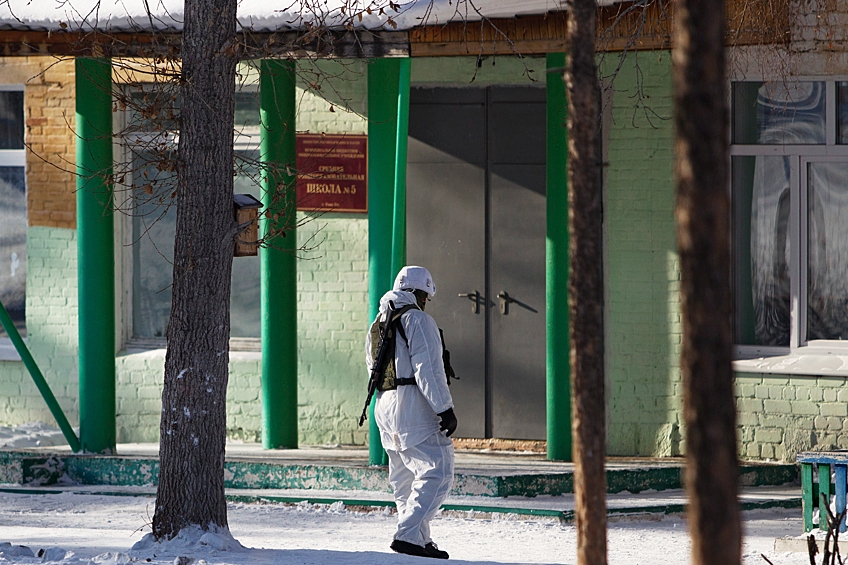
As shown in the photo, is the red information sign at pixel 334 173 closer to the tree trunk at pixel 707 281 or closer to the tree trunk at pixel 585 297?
the tree trunk at pixel 585 297

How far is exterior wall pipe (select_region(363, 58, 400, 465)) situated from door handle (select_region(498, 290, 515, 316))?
1864 millimetres

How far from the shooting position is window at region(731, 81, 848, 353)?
9094mm

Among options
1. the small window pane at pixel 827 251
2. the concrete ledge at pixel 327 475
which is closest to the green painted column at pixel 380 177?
the concrete ledge at pixel 327 475

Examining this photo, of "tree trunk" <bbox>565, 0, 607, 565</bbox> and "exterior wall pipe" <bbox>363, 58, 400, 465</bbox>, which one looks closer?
"tree trunk" <bbox>565, 0, 607, 565</bbox>

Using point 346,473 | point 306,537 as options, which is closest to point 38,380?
point 346,473

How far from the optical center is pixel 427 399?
6398 millimetres

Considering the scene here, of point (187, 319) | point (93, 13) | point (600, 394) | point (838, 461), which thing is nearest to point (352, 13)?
point (93, 13)

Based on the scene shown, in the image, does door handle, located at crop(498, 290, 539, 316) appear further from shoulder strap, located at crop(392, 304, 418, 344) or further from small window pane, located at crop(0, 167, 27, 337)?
small window pane, located at crop(0, 167, 27, 337)

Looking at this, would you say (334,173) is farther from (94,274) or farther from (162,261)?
(94,274)

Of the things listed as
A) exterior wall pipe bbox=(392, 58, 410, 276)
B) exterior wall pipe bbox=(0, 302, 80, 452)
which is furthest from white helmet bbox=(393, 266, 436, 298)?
exterior wall pipe bbox=(0, 302, 80, 452)

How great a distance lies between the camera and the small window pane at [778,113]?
907cm

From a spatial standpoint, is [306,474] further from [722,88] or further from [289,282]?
[722,88]

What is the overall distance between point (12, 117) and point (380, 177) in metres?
4.23

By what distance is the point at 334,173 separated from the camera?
33.3 feet
